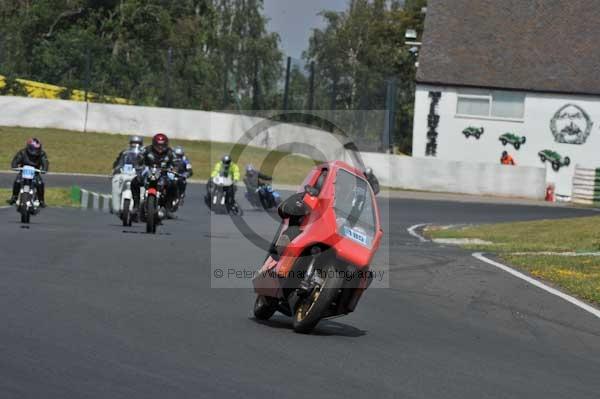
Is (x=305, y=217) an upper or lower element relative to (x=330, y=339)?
upper

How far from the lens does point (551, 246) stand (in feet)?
72.8

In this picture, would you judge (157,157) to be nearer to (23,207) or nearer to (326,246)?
(23,207)

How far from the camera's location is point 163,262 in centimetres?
1419

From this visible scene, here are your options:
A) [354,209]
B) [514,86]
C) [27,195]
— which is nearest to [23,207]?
[27,195]

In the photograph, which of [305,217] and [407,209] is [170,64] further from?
[305,217]

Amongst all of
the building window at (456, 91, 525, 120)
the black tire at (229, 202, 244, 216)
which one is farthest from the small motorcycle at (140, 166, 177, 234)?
the building window at (456, 91, 525, 120)

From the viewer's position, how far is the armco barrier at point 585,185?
44.7 meters

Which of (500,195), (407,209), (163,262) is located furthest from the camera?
(500,195)

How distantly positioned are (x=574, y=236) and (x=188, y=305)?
601 inches

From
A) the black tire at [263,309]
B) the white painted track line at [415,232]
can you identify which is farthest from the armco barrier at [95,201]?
the black tire at [263,309]

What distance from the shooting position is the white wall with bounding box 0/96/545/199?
134 ft

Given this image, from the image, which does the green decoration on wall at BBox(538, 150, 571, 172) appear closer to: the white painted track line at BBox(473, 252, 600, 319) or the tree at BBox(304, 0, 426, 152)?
the tree at BBox(304, 0, 426, 152)

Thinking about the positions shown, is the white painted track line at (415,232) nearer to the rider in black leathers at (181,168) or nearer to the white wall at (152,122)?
the rider in black leathers at (181,168)

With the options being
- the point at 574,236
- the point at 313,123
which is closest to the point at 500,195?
the point at 313,123
